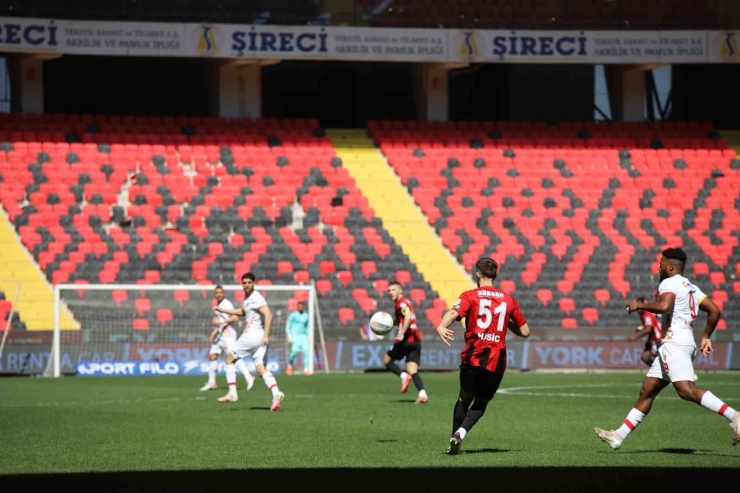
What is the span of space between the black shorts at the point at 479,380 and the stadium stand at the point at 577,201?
71.6 feet

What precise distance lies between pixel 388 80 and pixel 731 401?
2619cm

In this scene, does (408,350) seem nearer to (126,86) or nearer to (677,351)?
(677,351)

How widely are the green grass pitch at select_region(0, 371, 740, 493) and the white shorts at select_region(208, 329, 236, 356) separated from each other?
Answer: 2.91 feet

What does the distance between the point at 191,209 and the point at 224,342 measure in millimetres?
11799

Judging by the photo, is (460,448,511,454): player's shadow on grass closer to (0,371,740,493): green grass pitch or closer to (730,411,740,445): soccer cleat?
(0,371,740,493): green grass pitch

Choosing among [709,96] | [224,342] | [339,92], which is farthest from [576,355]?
[709,96]

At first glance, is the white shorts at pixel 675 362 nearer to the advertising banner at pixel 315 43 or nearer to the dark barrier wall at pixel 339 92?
the advertising banner at pixel 315 43

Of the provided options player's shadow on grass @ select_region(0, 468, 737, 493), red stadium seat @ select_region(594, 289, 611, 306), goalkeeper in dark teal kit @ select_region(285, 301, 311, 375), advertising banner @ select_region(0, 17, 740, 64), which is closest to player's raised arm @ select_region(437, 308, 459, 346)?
player's shadow on grass @ select_region(0, 468, 737, 493)

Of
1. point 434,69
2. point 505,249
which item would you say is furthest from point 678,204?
point 434,69

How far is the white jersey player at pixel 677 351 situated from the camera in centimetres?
1191

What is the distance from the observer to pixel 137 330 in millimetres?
30031

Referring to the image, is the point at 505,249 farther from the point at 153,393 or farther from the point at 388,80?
the point at 153,393

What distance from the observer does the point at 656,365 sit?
12.1 m

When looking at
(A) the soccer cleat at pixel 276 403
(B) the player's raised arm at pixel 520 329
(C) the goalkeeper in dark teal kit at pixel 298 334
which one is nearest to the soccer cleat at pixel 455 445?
(B) the player's raised arm at pixel 520 329
